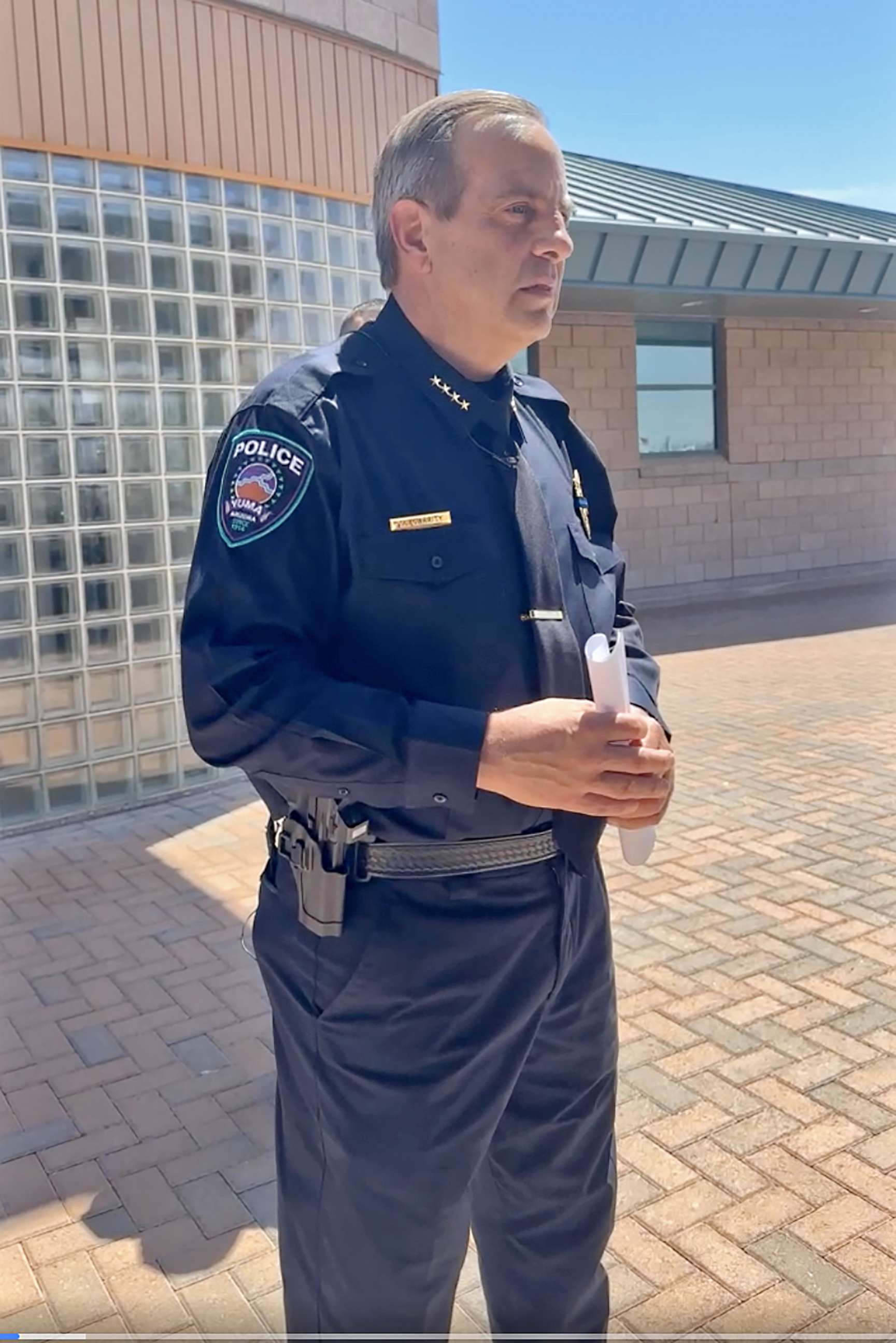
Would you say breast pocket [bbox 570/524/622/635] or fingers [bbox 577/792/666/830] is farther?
breast pocket [bbox 570/524/622/635]

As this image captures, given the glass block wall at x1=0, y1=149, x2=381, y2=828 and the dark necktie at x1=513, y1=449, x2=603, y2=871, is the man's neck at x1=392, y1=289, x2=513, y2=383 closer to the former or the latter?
the dark necktie at x1=513, y1=449, x2=603, y2=871

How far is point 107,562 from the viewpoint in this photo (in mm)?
5906

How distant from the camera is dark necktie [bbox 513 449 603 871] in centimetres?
172

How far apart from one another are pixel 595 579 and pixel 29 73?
4788 mm

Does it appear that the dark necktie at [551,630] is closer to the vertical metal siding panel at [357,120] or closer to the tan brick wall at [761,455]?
the vertical metal siding panel at [357,120]

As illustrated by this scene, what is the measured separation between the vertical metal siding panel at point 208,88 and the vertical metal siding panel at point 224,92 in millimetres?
18

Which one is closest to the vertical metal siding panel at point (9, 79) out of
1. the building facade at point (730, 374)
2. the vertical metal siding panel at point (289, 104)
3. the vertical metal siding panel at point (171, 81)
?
the vertical metal siding panel at point (171, 81)

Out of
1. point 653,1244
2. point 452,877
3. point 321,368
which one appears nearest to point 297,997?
point 452,877

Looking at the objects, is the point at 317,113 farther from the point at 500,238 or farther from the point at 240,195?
the point at 500,238

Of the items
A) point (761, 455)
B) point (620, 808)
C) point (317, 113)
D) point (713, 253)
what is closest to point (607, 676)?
point (620, 808)

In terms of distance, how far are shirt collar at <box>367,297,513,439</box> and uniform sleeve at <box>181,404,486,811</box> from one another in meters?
0.21


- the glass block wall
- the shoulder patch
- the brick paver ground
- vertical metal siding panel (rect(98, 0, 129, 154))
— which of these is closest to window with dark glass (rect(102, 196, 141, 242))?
the glass block wall

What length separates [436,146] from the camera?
1.70 m

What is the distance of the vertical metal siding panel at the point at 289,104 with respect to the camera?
6242mm
